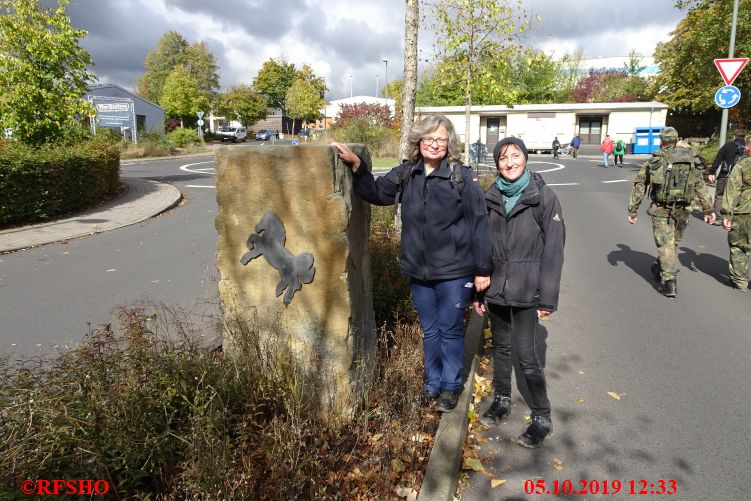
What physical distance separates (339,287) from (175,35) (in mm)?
82375

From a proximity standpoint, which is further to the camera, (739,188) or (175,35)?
(175,35)

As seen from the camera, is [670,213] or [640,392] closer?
[640,392]

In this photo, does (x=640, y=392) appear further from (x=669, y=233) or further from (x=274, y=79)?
(x=274, y=79)

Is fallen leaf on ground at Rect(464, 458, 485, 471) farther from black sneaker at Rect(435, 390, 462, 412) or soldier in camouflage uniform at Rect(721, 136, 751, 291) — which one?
soldier in camouflage uniform at Rect(721, 136, 751, 291)

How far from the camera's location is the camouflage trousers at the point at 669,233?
6.11 m

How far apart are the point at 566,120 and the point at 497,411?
145 ft

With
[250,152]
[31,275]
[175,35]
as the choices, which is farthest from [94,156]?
[175,35]

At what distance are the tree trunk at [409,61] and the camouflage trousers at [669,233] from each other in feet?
10.8

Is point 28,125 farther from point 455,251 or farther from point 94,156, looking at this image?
A: point 455,251

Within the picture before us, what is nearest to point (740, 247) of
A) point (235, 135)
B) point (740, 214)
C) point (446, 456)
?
point (740, 214)

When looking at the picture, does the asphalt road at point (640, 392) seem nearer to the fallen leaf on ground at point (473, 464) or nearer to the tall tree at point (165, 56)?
the fallen leaf on ground at point (473, 464)

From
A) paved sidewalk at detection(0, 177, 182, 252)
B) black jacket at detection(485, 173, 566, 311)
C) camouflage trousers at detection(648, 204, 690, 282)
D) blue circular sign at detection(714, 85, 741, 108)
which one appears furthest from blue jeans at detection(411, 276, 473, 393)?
blue circular sign at detection(714, 85, 741, 108)

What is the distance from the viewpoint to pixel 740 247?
6.20 m

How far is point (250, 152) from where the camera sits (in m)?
2.99
